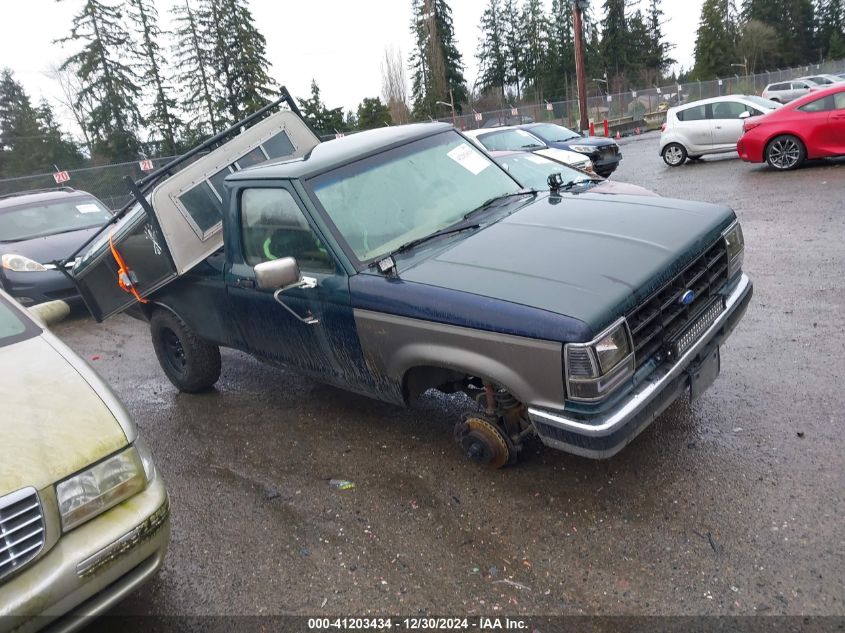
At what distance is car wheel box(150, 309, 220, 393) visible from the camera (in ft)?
17.1

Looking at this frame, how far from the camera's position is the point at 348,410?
477 cm

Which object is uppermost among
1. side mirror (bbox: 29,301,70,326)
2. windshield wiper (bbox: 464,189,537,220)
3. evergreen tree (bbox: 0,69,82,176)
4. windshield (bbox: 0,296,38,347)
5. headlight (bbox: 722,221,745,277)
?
evergreen tree (bbox: 0,69,82,176)

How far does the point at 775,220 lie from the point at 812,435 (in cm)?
563

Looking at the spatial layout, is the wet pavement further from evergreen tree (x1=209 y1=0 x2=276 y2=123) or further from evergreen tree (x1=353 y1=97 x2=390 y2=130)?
evergreen tree (x1=209 y1=0 x2=276 y2=123)

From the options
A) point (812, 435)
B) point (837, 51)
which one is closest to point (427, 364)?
point (812, 435)

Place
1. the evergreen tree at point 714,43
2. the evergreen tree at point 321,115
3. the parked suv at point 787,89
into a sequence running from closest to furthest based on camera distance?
the parked suv at point 787,89 → the evergreen tree at point 321,115 → the evergreen tree at point 714,43

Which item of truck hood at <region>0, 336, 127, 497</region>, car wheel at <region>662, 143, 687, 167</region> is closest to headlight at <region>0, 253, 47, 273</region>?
truck hood at <region>0, 336, 127, 497</region>

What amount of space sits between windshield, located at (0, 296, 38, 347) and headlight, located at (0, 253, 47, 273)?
5.45 m

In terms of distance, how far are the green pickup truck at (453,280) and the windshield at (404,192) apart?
11 mm

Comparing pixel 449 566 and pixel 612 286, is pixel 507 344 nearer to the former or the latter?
pixel 612 286

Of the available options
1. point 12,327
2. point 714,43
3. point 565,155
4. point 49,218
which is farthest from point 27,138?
point 714,43

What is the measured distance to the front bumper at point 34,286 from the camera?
26.9ft

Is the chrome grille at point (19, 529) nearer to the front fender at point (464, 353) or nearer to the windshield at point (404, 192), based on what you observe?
the front fender at point (464, 353)

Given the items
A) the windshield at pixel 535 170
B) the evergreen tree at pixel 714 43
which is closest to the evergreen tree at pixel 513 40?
the evergreen tree at pixel 714 43
